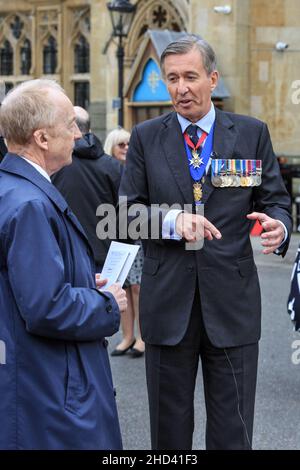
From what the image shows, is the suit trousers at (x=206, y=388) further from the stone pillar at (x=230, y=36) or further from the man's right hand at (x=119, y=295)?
the stone pillar at (x=230, y=36)

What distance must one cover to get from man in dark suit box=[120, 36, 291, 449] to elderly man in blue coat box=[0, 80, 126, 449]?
2.45 feet

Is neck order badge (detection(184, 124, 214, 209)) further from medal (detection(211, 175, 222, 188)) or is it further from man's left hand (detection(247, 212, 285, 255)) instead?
man's left hand (detection(247, 212, 285, 255))

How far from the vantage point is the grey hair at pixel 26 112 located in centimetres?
293

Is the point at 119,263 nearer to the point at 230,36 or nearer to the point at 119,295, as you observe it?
the point at 119,295

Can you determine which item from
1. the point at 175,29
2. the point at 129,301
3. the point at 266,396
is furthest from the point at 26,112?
the point at 175,29

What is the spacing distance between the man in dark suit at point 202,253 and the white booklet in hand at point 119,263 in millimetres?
215

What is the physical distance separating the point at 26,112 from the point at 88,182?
3440 millimetres

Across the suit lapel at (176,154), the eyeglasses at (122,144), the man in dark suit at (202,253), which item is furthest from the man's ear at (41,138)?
the eyeglasses at (122,144)

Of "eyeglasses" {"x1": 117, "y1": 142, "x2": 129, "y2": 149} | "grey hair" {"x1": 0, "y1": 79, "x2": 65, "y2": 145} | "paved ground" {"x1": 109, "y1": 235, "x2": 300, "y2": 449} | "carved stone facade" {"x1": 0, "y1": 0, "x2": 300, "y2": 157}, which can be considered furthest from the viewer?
"carved stone facade" {"x1": 0, "y1": 0, "x2": 300, "y2": 157}

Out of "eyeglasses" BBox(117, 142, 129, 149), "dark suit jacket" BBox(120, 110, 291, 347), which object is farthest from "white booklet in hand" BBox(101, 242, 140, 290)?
"eyeglasses" BBox(117, 142, 129, 149)

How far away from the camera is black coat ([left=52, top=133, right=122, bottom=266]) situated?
20.8 ft

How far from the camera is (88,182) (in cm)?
637

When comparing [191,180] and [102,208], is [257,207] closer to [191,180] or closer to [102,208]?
[191,180]

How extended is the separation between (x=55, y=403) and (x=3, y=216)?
1.87 feet
